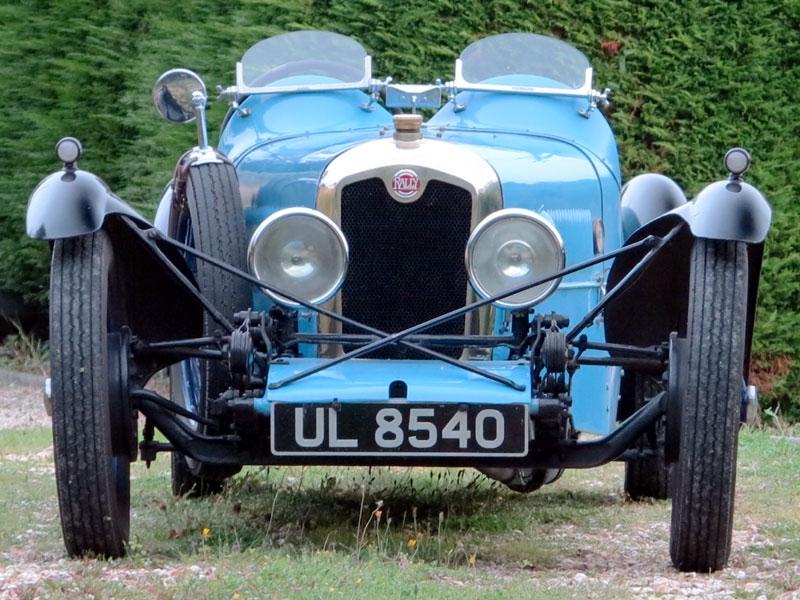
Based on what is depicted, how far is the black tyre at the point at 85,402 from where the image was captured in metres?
3.65

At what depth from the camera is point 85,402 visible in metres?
3.65

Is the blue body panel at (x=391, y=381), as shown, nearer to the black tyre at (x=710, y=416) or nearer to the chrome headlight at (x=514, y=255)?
the chrome headlight at (x=514, y=255)

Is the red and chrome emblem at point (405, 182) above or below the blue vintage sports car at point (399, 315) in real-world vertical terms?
above

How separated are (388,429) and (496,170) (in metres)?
1.09

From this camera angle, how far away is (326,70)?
18.4ft

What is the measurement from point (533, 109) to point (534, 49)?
1.45ft

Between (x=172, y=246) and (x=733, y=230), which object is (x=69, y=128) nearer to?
(x=172, y=246)

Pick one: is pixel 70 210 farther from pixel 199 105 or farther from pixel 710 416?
pixel 710 416

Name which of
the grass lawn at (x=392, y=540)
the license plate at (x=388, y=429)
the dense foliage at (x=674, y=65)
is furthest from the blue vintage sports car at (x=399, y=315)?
the dense foliage at (x=674, y=65)

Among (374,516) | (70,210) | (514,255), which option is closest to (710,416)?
(514,255)

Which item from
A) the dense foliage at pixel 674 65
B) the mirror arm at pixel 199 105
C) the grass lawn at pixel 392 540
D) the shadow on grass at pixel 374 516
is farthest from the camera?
the dense foliage at pixel 674 65

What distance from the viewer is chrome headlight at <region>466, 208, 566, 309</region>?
13.0ft

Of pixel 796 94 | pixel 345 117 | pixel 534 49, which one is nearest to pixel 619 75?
pixel 796 94

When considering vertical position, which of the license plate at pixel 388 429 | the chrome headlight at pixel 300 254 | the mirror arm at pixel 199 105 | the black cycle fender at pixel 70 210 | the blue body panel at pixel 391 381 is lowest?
the license plate at pixel 388 429
